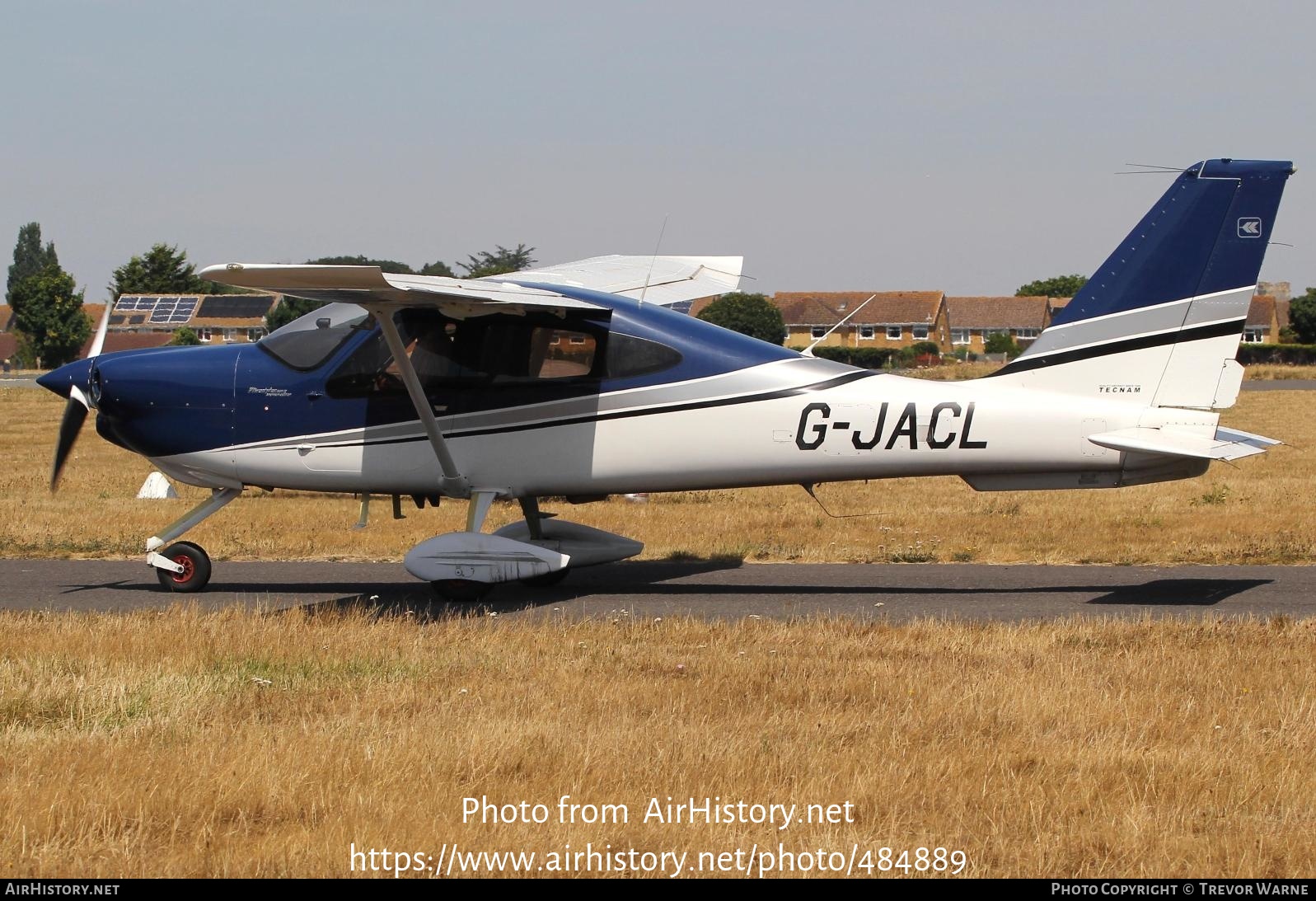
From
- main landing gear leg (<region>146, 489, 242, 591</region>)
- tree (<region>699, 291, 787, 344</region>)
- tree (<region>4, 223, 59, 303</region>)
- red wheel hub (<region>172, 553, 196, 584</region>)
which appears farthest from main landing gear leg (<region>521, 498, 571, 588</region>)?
tree (<region>4, 223, 59, 303</region>)

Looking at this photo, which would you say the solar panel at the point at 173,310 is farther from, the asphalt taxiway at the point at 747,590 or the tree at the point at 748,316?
the asphalt taxiway at the point at 747,590

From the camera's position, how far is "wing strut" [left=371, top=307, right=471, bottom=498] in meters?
10.3

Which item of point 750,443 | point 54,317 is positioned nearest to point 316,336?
point 750,443

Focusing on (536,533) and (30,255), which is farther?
(30,255)

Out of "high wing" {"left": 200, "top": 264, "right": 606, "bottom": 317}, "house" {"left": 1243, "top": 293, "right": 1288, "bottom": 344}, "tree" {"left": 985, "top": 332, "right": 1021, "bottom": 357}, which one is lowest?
"high wing" {"left": 200, "top": 264, "right": 606, "bottom": 317}

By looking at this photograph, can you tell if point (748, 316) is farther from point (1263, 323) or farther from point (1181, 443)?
point (1263, 323)

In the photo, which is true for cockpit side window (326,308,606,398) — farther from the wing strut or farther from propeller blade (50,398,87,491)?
propeller blade (50,398,87,491)

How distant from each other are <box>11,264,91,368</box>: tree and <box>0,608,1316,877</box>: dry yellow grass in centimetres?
7612

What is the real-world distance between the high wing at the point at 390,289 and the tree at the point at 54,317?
73.4 meters

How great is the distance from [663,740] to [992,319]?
357ft

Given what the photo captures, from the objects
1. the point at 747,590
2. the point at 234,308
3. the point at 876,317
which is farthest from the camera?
the point at 876,317

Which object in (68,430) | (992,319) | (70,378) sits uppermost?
(992,319)

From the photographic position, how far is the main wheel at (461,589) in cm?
1086

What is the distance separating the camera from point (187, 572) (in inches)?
460
